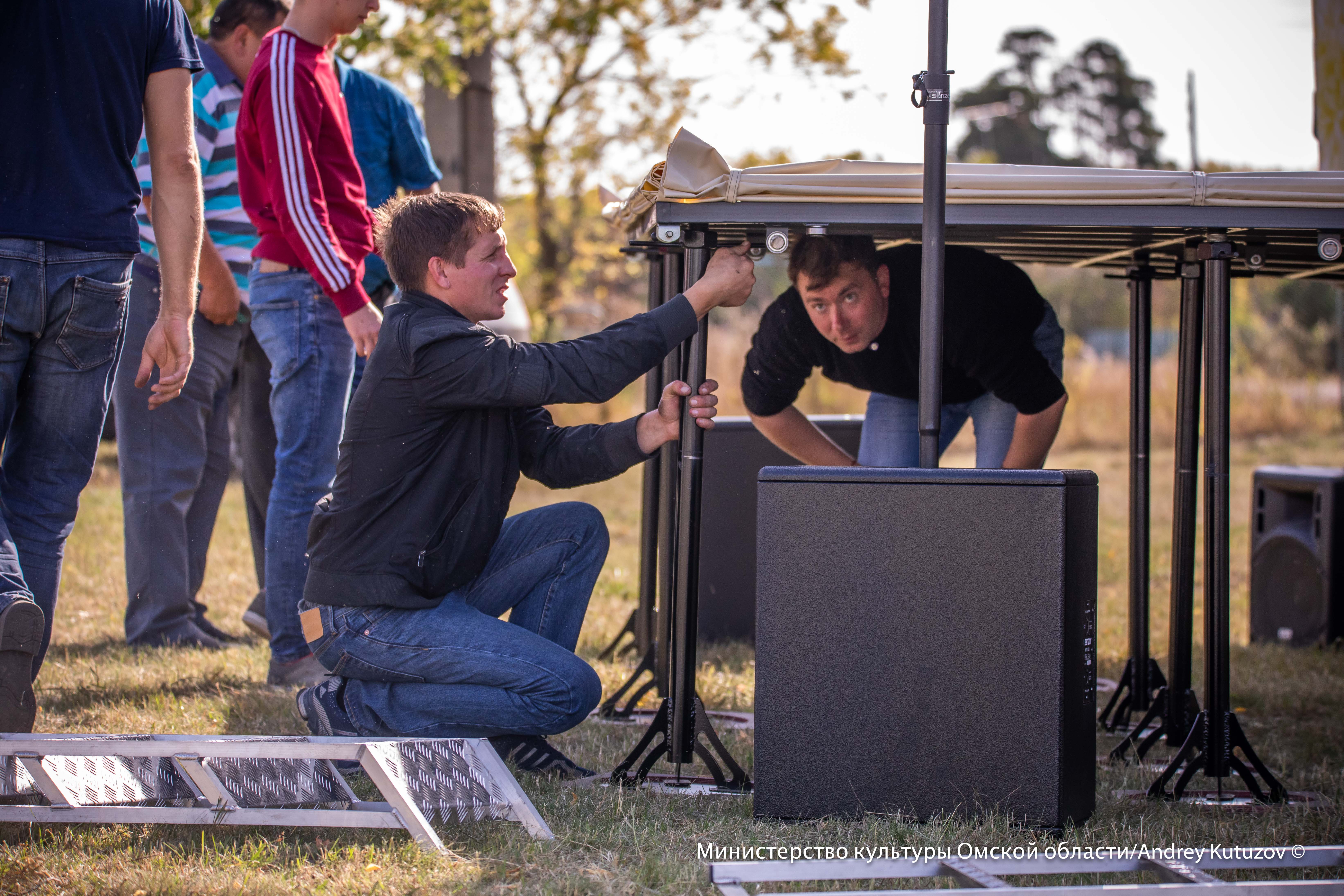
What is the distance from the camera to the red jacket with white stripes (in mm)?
3381

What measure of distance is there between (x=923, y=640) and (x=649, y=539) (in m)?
1.88

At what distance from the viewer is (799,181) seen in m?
2.68

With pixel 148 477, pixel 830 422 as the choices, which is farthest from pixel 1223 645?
pixel 148 477

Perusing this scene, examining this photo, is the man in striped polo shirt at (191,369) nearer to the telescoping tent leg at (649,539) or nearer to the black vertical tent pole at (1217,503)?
the telescoping tent leg at (649,539)

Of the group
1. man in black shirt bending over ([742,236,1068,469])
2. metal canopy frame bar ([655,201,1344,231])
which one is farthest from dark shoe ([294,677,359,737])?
man in black shirt bending over ([742,236,1068,469])

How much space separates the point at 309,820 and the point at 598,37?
11141 mm

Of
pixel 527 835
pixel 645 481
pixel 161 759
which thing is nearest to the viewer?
pixel 527 835

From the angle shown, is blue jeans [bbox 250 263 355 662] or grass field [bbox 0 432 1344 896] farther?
blue jeans [bbox 250 263 355 662]

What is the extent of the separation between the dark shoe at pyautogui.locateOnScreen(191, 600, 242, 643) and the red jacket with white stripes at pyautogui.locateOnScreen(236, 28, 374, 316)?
1583mm

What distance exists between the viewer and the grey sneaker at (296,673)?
147 inches

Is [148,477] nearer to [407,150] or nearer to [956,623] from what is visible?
[407,150]

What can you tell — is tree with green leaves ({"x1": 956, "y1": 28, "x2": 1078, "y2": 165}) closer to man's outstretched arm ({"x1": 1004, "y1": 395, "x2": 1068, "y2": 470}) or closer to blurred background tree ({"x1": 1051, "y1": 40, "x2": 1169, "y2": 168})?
blurred background tree ({"x1": 1051, "y1": 40, "x2": 1169, "y2": 168})

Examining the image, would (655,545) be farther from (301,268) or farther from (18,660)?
(18,660)

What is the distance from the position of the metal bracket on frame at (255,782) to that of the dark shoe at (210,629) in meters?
2.00
